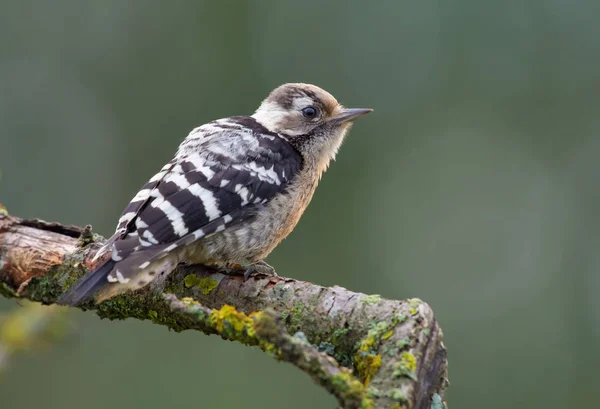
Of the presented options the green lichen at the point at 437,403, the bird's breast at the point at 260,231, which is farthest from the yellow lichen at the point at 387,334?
the bird's breast at the point at 260,231

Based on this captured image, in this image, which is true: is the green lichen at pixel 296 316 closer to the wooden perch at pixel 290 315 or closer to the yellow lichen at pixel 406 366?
the wooden perch at pixel 290 315

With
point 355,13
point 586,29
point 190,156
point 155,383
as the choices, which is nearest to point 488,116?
point 586,29

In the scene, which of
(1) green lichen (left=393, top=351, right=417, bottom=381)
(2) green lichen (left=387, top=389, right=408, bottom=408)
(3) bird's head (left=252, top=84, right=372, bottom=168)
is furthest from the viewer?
(3) bird's head (left=252, top=84, right=372, bottom=168)

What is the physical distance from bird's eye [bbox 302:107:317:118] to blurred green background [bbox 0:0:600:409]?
11.6ft

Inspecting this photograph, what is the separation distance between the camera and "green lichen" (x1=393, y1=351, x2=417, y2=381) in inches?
99.0

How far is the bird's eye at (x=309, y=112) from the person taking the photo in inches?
196

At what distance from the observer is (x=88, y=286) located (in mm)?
3186

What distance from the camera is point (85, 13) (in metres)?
9.44

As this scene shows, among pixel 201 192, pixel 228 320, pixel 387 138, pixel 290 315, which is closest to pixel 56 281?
pixel 201 192

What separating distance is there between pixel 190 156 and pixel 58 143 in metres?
5.84

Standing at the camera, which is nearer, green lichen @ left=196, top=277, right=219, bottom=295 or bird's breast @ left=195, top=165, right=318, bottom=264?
green lichen @ left=196, top=277, right=219, bottom=295

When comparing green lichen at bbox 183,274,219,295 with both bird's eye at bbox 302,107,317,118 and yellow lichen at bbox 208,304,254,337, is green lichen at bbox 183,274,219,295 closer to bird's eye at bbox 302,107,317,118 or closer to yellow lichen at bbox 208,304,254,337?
yellow lichen at bbox 208,304,254,337

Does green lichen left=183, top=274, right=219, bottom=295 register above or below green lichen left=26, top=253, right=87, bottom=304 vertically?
above

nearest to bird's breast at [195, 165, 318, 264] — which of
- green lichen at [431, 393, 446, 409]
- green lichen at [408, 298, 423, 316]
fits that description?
green lichen at [408, 298, 423, 316]
